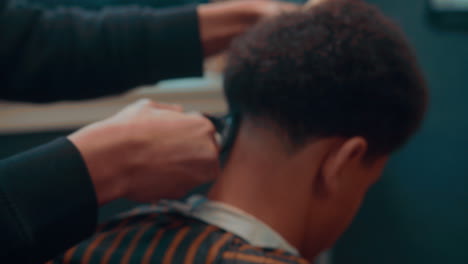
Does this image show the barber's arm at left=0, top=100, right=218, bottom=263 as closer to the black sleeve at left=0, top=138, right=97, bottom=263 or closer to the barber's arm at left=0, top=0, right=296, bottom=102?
the black sleeve at left=0, top=138, right=97, bottom=263

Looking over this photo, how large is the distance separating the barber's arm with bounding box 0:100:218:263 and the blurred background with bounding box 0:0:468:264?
1.78ft

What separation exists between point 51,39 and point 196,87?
46 cm

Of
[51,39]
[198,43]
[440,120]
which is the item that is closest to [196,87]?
[198,43]

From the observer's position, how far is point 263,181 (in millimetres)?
642

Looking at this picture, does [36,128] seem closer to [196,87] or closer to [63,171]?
[63,171]

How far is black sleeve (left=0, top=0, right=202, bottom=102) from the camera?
73 cm

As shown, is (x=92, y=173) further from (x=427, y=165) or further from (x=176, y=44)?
(x=427, y=165)

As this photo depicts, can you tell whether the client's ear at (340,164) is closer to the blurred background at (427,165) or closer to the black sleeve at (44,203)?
the black sleeve at (44,203)

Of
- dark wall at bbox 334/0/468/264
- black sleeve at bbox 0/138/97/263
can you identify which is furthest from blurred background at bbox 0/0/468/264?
black sleeve at bbox 0/138/97/263

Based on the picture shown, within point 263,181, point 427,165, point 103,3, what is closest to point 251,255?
point 263,181

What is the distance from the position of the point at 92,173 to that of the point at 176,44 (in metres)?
0.37

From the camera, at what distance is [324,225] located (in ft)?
2.35

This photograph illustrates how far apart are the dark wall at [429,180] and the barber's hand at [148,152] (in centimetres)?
87

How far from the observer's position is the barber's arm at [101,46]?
0.73m
